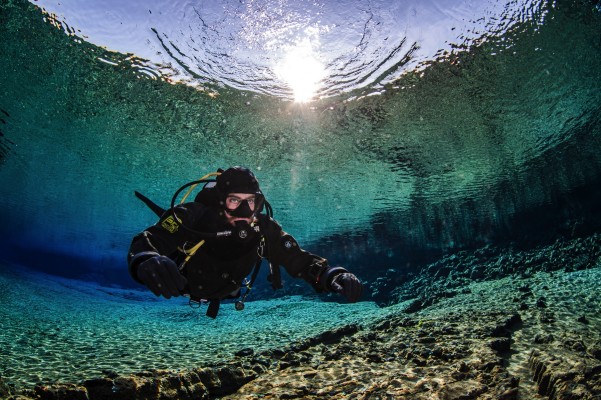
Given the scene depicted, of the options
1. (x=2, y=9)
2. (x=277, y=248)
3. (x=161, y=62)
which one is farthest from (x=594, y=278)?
(x=2, y=9)

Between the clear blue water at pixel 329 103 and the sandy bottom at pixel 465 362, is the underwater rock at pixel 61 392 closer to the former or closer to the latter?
the sandy bottom at pixel 465 362

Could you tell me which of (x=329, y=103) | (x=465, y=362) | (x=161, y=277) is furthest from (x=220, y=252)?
(x=329, y=103)

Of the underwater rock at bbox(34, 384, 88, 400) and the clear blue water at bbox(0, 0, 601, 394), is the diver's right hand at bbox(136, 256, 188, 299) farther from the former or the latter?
the clear blue water at bbox(0, 0, 601, 394)

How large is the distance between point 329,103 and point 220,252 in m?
8.43

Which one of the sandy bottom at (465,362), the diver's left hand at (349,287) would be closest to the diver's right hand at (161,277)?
the sandy bottom at (465,362)

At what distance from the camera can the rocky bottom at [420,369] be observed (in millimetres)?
2893

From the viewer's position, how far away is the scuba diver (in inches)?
146

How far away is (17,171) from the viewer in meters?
21.4

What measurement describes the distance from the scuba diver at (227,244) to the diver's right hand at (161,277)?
96cm

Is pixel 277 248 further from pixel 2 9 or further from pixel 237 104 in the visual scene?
pixel 2 9

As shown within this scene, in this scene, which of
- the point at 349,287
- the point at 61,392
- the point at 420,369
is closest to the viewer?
the point at 61,392

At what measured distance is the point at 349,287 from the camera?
363 centimetres

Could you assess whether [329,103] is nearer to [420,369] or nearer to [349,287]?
[349,287]

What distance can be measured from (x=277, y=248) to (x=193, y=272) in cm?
125
